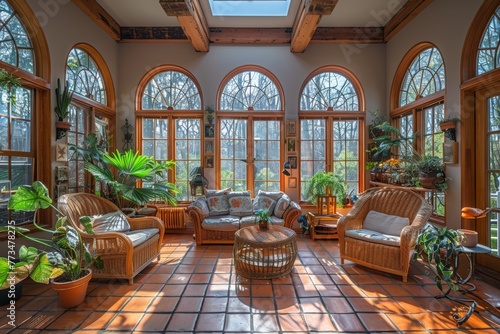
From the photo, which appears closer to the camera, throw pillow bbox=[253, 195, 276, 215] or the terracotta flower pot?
the terracotta flower pot

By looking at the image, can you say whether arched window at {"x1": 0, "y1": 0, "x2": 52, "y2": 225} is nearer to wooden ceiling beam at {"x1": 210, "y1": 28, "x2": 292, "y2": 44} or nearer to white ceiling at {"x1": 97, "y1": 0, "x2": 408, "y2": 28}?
white ceiling at {"x1": 97, "y1": 0, "x2": 408, "y2": 28}

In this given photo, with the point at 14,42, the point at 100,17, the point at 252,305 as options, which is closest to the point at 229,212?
the point at 252,305

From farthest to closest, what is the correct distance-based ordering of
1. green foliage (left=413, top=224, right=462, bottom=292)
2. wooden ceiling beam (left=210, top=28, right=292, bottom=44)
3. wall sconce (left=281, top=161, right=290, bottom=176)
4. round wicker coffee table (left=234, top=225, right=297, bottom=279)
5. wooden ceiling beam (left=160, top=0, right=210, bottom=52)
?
wooden ceiling beam (left=210, top=28, right=292, bottom=44) < wall sconce (left=281, top=161, right=290, bottom=176) < wooden ceiling beam (left=160, top=0, right=210, bottom=52) < round wicker coffee table (left=234, top=225, right=297, bottom=279) < green foliage (left=413, top=224, right=462, bottom=292)

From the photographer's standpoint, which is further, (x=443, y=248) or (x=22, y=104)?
(x=22, y=104)

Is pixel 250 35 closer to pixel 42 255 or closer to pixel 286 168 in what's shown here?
pixel 286 168

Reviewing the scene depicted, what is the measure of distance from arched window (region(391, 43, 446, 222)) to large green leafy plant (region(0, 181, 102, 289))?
4549 mm

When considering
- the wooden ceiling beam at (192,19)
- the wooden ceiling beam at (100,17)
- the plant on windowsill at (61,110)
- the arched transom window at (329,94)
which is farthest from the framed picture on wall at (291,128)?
the wooden ceiling beam at (100,17)

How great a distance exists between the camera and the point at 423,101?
12.1 feet

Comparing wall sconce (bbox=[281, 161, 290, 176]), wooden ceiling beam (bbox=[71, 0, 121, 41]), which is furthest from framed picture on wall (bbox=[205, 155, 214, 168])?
wooden ceiling beam (bbox=[71, 0, 121, 41])

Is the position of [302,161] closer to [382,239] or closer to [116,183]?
[382,239]

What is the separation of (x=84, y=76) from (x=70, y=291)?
3.30 metres

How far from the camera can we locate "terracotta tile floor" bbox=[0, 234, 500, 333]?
1940 millimetres

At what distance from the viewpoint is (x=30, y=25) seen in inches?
113

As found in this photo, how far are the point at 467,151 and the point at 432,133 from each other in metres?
0.74
